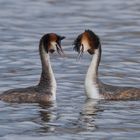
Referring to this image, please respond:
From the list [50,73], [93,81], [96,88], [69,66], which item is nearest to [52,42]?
[50,73]

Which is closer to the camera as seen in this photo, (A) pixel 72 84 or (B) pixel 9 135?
(B) pixel 9 135

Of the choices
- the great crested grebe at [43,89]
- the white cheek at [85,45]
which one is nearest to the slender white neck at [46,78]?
the great crested grebe at [43,89]

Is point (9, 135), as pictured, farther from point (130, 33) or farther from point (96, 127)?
point (130, 33)

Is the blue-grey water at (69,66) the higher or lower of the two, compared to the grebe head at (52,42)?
lower

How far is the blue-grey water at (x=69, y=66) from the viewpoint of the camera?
16.9 meters

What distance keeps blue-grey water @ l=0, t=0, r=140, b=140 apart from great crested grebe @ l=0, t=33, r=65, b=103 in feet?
0.72

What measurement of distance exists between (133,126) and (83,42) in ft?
9.50

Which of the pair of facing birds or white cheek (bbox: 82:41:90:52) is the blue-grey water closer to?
the pair of facing birds

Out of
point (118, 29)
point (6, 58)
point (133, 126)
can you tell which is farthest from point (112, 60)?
point (133, 126)

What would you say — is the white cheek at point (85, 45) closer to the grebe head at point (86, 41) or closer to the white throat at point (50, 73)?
the grebe head at point (86, 41)

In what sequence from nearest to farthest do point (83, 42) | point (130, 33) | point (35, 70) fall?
point (83, 42) < point (35, 70) < point (130, 33)

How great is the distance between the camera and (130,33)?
26469mm

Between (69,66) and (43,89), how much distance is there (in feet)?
10.4

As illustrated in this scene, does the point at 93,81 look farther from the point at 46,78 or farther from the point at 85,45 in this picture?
the point at 46,78
